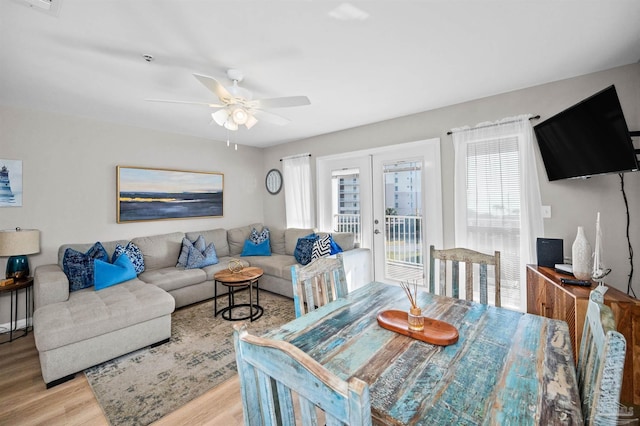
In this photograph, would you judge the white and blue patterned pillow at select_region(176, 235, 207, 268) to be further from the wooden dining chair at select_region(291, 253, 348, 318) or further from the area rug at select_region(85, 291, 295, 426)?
the wooden dining chair at select_region(291, 253, 348, 318)

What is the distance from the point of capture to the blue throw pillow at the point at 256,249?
14.9 ft

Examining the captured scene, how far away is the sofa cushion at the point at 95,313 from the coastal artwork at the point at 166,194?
1.35 meters

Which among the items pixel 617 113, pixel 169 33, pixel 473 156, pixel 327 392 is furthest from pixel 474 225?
pixel 169 33

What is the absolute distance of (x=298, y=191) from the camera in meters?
4.84

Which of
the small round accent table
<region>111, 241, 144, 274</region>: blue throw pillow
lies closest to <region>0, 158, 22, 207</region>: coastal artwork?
<region>111, 241, 144, 274</region>: blue throw pillow

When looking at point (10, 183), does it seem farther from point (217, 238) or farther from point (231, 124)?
point (231, 124)

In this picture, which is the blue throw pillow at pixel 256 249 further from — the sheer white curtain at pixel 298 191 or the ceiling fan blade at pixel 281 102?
the ceiling fan blade at pixel 281 102

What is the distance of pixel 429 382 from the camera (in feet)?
2.99

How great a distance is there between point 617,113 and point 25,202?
17.9 feet

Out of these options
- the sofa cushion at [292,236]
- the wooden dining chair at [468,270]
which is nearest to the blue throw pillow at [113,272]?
the sofa cushion at [292,236]

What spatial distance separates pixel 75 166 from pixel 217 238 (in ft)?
6.71

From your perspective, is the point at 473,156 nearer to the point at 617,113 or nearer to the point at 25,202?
the point at 617,113

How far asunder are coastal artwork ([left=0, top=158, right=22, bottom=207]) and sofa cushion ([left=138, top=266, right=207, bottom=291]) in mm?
1527

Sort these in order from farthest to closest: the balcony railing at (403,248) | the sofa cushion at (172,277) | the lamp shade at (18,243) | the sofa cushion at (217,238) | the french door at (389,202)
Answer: the sofa cushion at (217,238)
the balcony railing at (403,248)
the french door at (389,202)
the sofa cushion at (172,277)
the lamp shade at (18,243)
